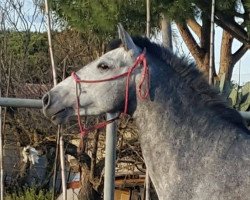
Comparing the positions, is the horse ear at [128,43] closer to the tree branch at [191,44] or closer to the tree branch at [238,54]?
the tree branch at [191,44]

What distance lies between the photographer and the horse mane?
3098 mm

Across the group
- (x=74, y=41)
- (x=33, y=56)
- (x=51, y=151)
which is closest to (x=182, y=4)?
(x=74, y=41)

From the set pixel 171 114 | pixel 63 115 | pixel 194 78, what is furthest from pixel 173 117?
pixel 63 115

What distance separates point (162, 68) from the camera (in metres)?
3.23

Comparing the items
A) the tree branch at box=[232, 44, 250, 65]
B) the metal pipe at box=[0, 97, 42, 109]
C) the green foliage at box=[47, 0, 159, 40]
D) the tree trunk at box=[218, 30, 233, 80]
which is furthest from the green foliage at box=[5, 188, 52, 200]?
the metal pipe at box=[0, 97, 42, 109]

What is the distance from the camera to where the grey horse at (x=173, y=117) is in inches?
117

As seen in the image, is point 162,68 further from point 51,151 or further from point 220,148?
point 51,151

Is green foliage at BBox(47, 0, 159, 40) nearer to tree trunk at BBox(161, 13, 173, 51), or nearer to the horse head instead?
tree trunk at BBox(161, 13, 173, 51)

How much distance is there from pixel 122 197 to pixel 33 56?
12.3 feet

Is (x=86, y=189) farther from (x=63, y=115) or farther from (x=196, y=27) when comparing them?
(x=63, y=115)

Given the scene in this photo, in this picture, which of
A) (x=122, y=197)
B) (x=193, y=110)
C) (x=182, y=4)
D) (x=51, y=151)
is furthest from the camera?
(x=51, y=151)

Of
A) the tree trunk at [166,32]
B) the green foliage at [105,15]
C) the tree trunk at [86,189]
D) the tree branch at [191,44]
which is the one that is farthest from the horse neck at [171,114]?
the tree trunk at [86,189]

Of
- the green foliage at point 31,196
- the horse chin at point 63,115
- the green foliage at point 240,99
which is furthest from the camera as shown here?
the green foliage at point 31,196

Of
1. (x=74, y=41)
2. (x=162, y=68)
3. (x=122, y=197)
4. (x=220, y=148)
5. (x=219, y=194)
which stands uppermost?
(x=74, y=41)
